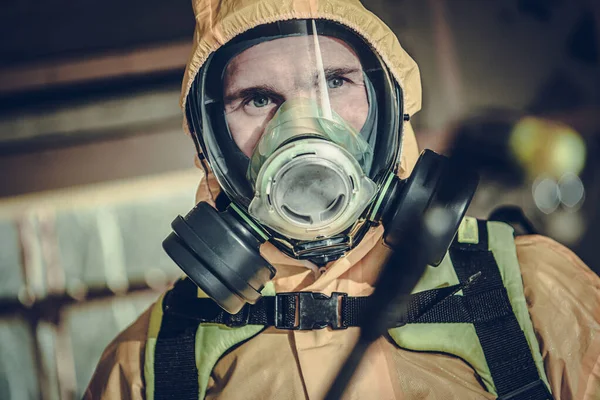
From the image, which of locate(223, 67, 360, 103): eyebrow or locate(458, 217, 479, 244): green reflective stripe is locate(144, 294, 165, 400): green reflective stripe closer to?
locate(223, 67, 360, 103): eyebrow

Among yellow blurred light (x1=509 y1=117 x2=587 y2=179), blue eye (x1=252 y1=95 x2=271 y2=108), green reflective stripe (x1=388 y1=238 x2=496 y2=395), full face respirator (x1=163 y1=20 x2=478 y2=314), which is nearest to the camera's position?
full face respirator (x1=163 y1=20 x2=478 y2=314)

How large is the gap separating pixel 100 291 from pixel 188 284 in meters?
1.11

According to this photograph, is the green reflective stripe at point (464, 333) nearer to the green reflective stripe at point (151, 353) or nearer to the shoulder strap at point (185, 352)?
the shoulder strap at point (185, 352)

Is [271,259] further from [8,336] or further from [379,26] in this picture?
[8,336]

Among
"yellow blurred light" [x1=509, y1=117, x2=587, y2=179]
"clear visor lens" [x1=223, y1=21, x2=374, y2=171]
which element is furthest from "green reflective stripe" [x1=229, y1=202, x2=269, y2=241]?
"yellow blurred light" [x1=509, y1=117, x2=587, y2=179]

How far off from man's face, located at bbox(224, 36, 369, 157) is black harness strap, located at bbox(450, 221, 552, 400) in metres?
0.47

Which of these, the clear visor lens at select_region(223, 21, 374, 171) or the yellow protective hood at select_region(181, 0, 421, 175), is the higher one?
the yellow protective hood at select_region(181, 0, 421, 175)

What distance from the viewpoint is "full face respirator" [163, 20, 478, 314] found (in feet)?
3.47

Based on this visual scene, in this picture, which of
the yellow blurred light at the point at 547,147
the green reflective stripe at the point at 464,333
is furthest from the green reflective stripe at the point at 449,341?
the yellow blurred light at the point at 547,147

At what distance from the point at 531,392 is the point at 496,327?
0.16 metres

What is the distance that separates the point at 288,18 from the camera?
1220 mm

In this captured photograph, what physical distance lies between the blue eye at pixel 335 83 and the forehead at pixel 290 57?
0.12 ft

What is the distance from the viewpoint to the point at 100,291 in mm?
2283

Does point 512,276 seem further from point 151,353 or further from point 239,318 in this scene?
point 151,353
